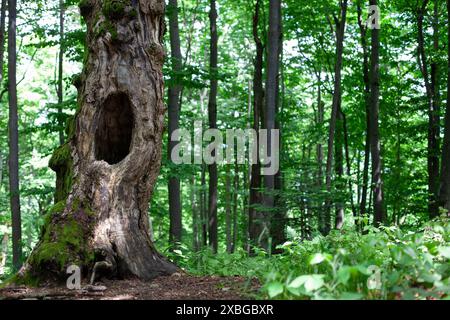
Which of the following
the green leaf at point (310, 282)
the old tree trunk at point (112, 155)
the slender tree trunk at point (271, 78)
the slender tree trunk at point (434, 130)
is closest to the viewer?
the green leaf at point (310, 282)

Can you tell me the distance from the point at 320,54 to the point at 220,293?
16886 millimetres

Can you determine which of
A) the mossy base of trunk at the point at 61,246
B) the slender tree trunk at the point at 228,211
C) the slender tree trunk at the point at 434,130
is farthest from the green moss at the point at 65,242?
the slender tree trunk at the point at 228,211

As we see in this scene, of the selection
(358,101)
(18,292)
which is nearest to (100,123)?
(18,292)

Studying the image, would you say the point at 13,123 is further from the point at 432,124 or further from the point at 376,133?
the point at 432,124

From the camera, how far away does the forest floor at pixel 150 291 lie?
4.06 metres

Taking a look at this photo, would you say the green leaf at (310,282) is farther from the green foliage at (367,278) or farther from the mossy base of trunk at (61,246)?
the mossy base of trunk at (61,246)

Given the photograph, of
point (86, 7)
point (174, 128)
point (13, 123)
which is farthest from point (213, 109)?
point (86, 7)

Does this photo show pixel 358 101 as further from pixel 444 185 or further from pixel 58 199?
pixel 58 199

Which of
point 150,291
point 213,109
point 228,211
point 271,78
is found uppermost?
point 271,78

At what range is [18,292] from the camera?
436cm

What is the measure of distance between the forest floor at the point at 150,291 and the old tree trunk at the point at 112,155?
0.24 meters

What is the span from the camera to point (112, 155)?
222 inches

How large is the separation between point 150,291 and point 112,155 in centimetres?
191

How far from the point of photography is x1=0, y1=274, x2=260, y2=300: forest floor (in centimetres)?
406
